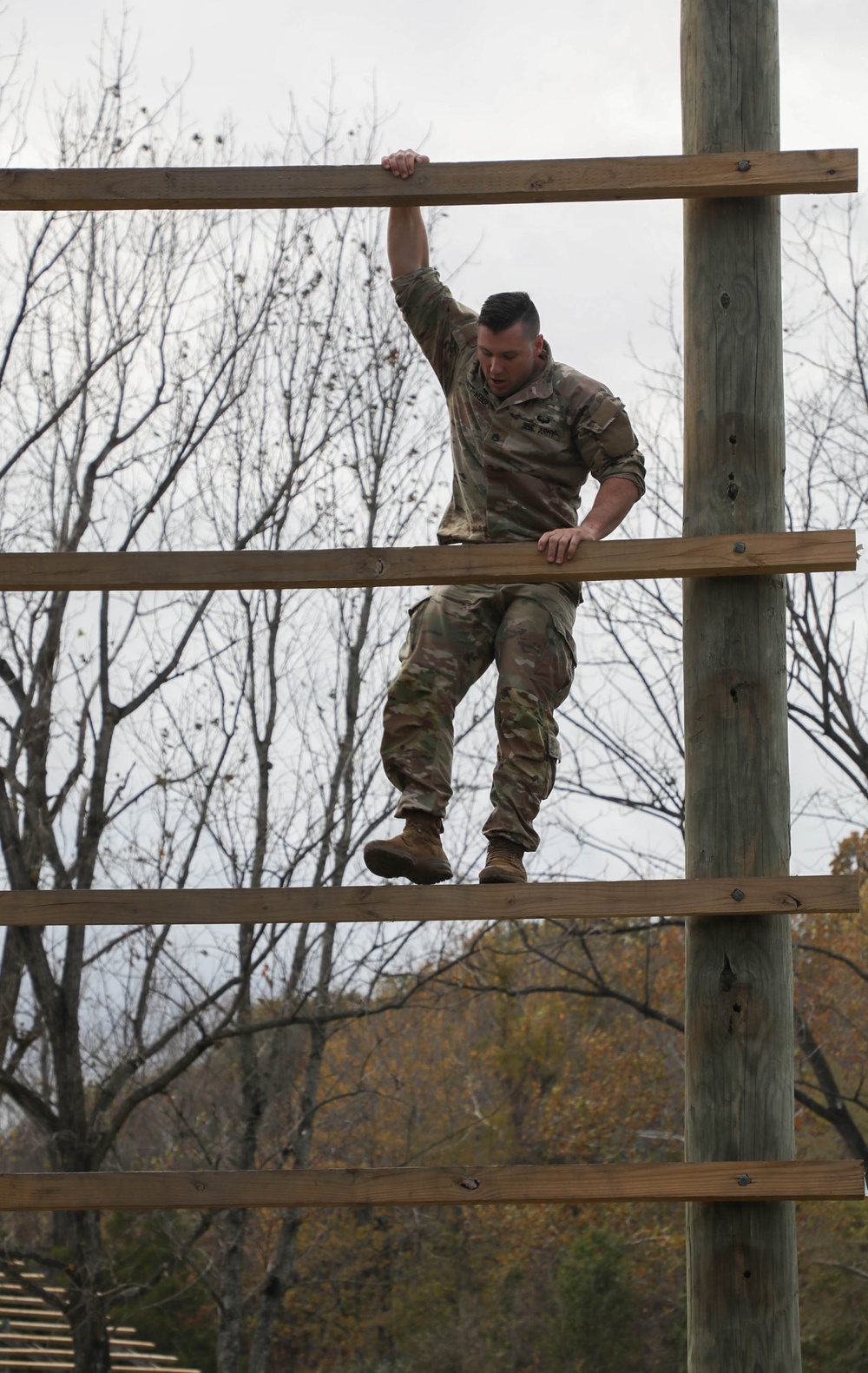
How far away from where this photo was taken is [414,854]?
300 cm

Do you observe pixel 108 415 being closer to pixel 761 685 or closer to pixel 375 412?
pixel 375 412

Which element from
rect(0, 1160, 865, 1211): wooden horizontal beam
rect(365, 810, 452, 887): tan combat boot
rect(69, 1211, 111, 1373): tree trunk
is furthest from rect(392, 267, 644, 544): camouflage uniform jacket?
rect(69, 1211, 111, 1373): tree trunk

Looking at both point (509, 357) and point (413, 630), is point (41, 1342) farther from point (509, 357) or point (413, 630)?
point (509, 357)

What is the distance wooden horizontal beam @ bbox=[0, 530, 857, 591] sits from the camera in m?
2.70

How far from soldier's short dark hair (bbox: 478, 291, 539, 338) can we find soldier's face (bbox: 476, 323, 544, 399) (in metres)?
0.01

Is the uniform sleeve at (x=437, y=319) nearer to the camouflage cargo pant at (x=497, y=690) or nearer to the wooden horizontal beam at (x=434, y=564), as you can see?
the camouflage cargo pant at (x=497, y=690)

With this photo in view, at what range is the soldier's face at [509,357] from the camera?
3170mm

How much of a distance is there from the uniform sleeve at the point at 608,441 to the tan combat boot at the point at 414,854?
31.4 inches

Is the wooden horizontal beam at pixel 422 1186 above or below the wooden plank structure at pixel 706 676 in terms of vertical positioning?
below

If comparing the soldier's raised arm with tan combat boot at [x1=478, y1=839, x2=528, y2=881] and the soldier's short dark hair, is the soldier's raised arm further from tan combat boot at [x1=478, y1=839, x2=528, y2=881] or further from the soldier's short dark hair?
tan combat boot at [x1=478, y1=839, x2=528, y2=881]

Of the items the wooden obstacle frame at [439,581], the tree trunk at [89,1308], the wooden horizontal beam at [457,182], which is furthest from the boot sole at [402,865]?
the tree trunk at [89,1308]

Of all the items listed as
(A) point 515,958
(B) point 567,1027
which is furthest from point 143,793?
(B) point 567,1027

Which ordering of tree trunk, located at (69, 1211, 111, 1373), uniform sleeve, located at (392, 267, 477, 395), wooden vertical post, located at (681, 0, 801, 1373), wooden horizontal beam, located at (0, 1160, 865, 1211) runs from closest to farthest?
wooden horizontal beam, located at (0, 1160, 865, 1211) → wooden vertical post, located at (681, 0, 801, 1373) → uniform sleeve, located at (392, 267, 477, 395) → tree trunk, located at (69, 1211, 111, 1373)

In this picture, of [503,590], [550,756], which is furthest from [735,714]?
[503,590]
